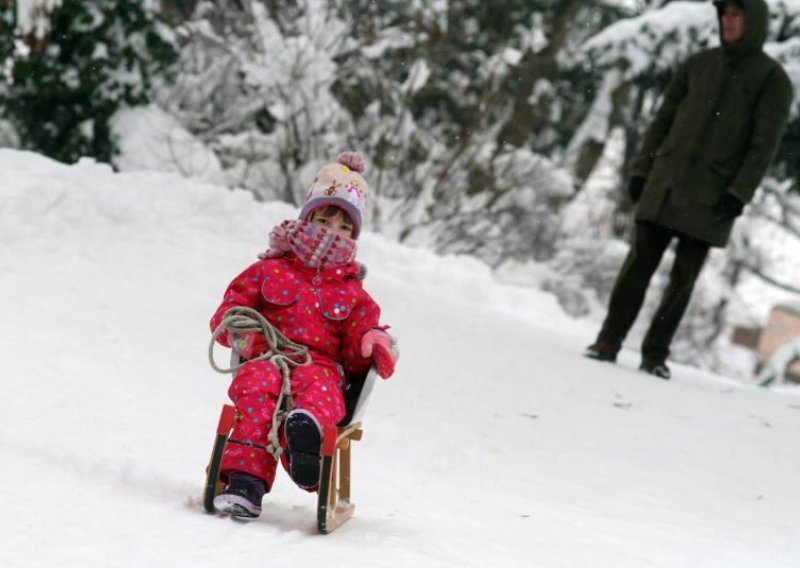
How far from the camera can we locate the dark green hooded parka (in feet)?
19.5

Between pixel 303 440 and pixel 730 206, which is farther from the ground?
pixel 730 206

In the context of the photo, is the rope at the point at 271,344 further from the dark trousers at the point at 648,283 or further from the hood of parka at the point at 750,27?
the hood of parka at the point at 750,27

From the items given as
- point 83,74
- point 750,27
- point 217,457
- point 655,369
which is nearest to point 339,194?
point 217,457

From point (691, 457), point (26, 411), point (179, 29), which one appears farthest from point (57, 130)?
point (691, 457)

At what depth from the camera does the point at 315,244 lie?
3.17 meters

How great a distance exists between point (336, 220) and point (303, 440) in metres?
0.79

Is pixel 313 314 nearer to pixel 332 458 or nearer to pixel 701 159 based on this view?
pixel 332 458

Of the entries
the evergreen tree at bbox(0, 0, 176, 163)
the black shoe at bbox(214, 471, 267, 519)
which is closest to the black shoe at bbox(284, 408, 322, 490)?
the black shoe at bbox(214, 471, 267, 519)

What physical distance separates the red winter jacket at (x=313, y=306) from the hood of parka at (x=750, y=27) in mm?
3784

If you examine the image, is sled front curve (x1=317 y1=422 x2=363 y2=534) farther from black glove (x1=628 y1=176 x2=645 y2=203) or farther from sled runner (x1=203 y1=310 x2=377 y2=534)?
black glove (x1=628 y1=176 x2=645 y2=203)

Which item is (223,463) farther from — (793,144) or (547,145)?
(547,145)

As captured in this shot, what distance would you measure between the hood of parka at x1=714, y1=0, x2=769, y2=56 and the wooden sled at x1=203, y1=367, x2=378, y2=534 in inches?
154

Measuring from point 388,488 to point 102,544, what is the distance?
4.71 ft

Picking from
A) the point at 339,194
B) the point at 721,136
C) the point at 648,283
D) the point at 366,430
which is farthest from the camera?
the point at 648,283
